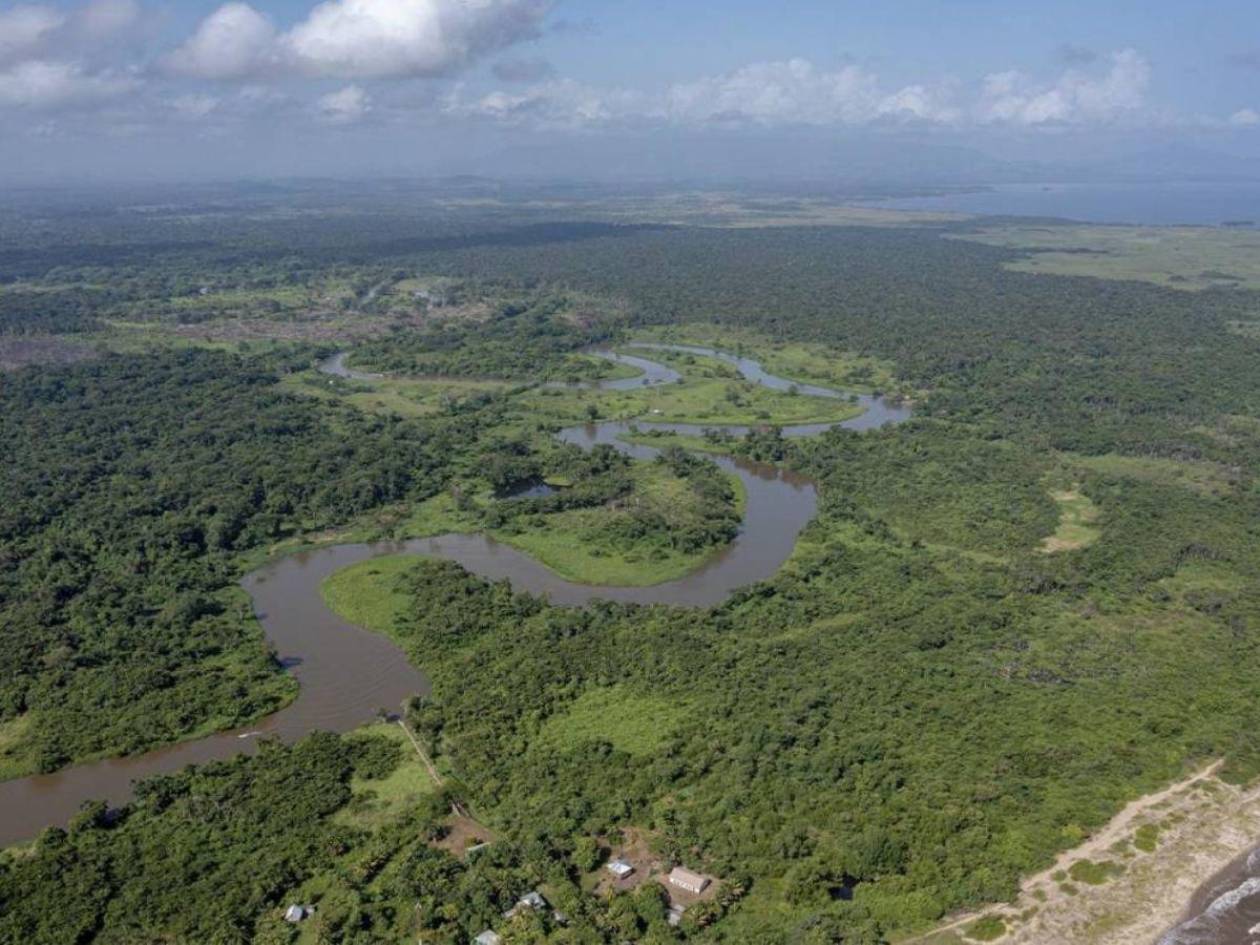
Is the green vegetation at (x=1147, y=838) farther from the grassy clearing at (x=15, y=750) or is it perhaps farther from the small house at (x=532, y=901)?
the grassy clearing at (x=15, y=750)

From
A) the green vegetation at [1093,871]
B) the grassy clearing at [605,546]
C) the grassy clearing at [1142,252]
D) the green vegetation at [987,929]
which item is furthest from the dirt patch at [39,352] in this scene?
the grassy clearing at [1142,252]

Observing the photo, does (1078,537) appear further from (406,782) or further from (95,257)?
(95,257)

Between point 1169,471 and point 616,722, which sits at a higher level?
point 1169,471

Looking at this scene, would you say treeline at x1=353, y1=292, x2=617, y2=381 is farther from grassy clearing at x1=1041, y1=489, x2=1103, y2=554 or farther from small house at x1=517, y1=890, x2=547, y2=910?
small house at x1=517, y1=890, x2=547, y2=910

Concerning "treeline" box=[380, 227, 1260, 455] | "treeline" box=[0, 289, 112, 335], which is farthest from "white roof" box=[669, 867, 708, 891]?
"treeline" box=[0, 289, 112, 335]

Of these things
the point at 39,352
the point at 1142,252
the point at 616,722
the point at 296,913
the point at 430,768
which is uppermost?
the point at 1142,252

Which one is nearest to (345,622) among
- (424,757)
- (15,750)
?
(424,757)

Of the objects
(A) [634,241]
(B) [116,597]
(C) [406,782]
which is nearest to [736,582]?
(C) [406,782]

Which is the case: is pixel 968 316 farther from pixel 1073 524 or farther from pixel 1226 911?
pixel 1226 911
